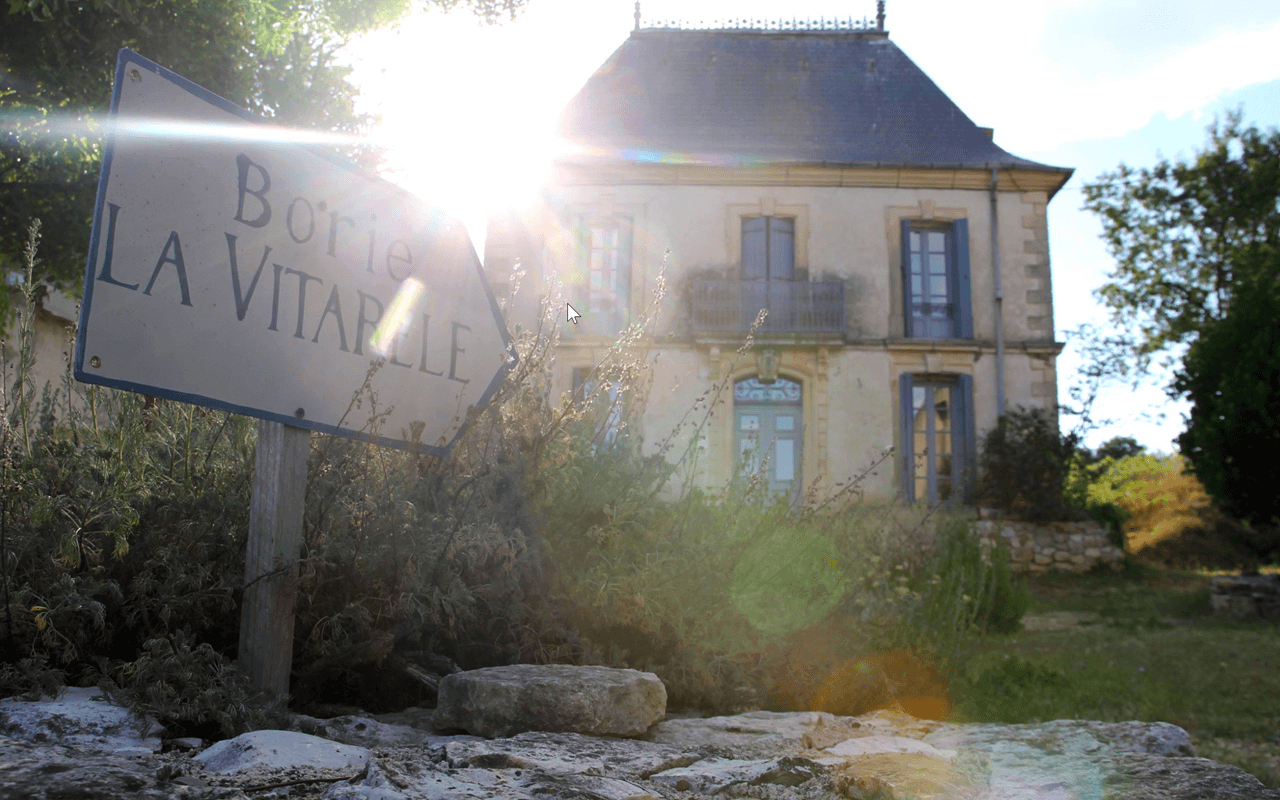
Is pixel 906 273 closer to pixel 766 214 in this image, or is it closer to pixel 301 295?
pixel 766 214

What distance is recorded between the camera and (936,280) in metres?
14.8

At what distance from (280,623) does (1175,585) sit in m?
12.9

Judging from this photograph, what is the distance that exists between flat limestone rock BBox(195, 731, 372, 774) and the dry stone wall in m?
12.6

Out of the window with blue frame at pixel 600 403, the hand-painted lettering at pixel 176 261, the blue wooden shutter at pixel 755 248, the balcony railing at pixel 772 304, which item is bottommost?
the window with blue frame at pixel 600 403

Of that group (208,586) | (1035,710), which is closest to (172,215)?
(208,586)

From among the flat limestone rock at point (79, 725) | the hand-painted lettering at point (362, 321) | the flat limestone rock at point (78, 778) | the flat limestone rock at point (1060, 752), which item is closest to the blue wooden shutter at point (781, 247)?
the flat limestone rock at point (1060, 752)

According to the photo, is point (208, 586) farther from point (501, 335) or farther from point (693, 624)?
point (693, 624)

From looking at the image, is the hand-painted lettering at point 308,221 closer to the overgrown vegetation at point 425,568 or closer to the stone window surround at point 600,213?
the overgrown vegetation at point 425,568

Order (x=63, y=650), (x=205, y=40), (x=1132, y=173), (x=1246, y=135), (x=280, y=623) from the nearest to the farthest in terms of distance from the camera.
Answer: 1. (x=63, y=650)
2. (x=280, y=623)
3. (x=205, y=40)
4. (x=1246, y=135)
5. (x=1132, y=173)

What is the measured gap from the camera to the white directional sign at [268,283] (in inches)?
72.4

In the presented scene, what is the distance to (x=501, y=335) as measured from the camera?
284 cm

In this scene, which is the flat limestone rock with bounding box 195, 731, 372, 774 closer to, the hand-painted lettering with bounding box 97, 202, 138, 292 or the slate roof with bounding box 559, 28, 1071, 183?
the hand-painted lettering with bounding box 97, 202, 138, 292

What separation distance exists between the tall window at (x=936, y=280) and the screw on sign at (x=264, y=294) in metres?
12.9

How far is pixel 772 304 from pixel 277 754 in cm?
1319
